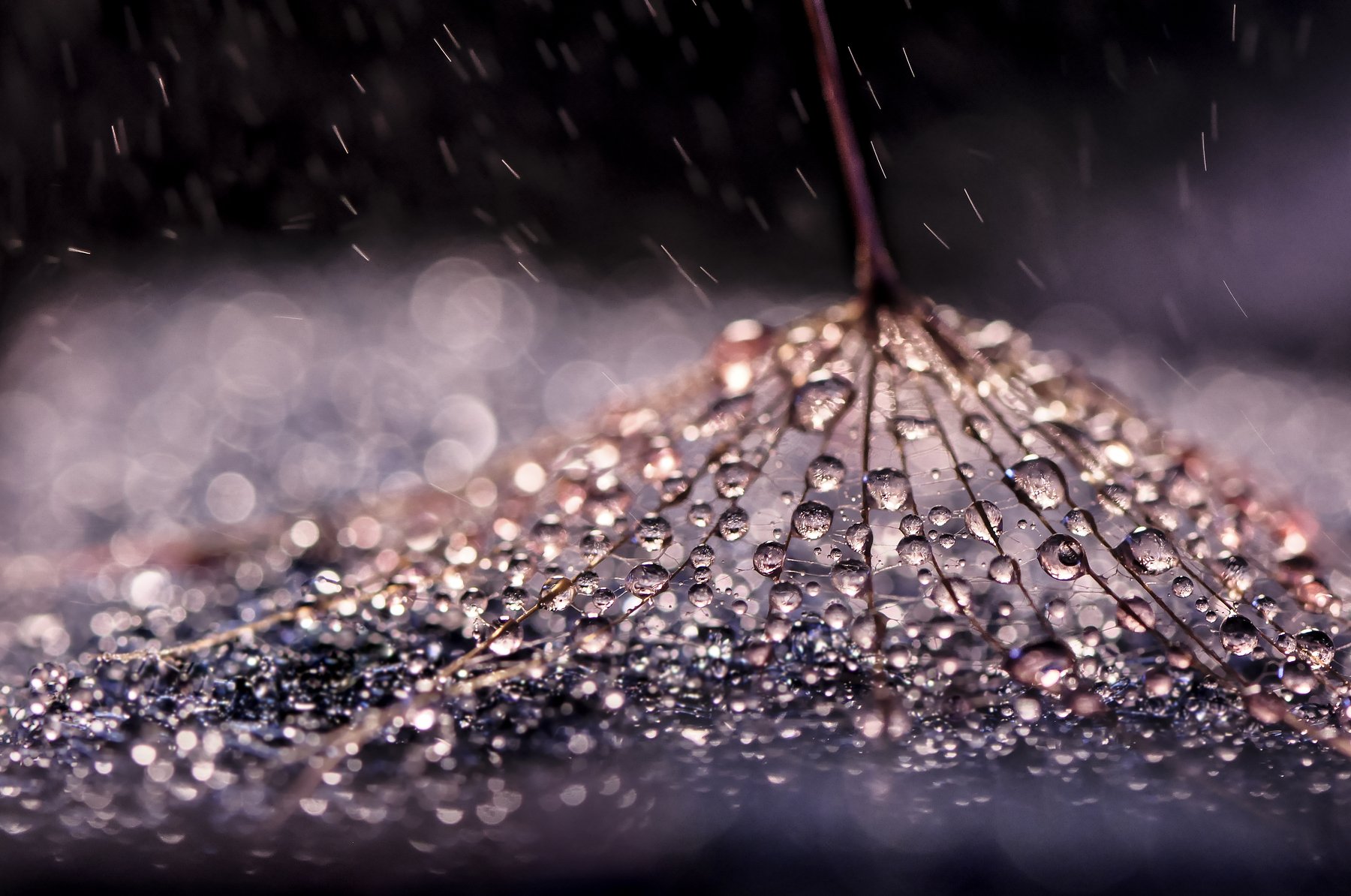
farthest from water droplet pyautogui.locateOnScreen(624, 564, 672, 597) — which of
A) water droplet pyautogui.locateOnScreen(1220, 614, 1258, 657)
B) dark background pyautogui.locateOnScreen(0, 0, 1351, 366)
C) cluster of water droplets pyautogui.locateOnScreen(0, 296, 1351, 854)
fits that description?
dark background pyautogui.locateOnScreen(0, 0, 1351, 366)

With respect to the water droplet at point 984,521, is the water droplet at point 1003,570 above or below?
below

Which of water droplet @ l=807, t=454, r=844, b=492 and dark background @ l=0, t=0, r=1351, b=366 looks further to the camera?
dark background @ l=0, t=0, r=1351, b=366

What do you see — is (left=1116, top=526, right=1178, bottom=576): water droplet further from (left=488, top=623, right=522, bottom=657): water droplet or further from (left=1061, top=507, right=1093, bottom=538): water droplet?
(left=488, top=623, right=522, bottom=657): water droplet

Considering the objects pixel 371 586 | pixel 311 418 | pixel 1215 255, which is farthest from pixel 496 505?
pixel 1215 255

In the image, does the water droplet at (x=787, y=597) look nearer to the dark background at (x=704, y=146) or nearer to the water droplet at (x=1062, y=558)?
the water droplet at (x=1062, y=558)

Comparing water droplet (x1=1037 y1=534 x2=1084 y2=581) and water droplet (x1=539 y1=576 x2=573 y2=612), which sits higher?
water droplet (x1=1037 y1=534 x2=1084 y2=581)

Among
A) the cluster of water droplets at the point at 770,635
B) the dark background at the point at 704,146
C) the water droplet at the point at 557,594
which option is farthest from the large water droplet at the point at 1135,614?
the dark background at the point at 704,146

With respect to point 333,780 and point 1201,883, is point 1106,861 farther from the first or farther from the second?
point 333,780
